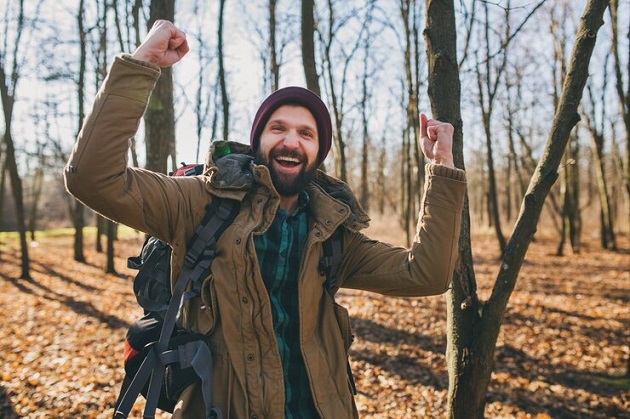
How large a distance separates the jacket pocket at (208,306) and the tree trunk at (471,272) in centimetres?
185

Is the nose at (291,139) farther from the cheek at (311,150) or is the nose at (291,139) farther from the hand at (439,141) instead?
the hand at (439,141)

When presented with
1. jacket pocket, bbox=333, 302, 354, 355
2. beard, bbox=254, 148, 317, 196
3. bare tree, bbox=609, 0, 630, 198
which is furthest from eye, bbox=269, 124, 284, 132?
bare tree, bbox=609, 0, 630, 198

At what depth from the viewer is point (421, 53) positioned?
13.4 metres

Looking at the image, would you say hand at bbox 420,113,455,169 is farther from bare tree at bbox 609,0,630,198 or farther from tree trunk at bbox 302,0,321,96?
bare tree at bbox 609,0,630,198

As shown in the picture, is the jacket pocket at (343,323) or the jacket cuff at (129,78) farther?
the jacket pocket at (343,323)

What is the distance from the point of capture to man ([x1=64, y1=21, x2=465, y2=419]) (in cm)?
151

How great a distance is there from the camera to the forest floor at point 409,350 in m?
4.57

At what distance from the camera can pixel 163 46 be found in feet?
5.31

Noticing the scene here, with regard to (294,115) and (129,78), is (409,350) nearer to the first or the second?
(294,115)

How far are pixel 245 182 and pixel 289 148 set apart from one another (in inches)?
12.9

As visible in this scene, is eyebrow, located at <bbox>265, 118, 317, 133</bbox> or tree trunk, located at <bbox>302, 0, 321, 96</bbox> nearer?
eyebrow, located at <bbox>265, 118, 317, 133</bbox>

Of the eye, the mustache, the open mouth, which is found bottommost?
the open mouth

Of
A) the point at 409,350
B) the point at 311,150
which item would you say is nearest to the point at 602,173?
the point at 409,350

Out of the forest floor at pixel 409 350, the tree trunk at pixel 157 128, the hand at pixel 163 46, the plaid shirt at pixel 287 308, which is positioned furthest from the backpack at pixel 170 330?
the tree trunk at pixel 157 128
